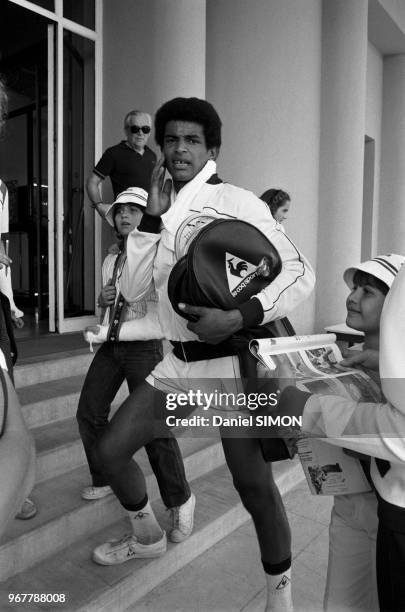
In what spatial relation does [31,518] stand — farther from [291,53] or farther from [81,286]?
[291,53]

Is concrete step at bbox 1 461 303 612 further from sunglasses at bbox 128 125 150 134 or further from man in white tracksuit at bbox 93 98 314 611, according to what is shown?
sunglasses at bbox 128 125 150 134

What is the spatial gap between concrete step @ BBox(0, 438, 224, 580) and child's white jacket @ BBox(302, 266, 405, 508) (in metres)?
1.57

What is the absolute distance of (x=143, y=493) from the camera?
2.33 m

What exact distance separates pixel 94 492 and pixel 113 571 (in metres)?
0.45

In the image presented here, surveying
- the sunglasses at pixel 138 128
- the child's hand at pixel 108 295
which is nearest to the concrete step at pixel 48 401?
the child's hand at pixel 108 295

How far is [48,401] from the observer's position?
3320 millimetres

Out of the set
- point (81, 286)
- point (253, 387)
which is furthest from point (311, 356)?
point (81, 286)

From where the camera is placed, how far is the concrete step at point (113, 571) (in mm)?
2160

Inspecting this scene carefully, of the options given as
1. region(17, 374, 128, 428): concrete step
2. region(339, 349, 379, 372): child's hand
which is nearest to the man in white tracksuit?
region(339, 349, 379, 372): child's hand

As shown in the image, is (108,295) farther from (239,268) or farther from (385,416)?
(385,416)

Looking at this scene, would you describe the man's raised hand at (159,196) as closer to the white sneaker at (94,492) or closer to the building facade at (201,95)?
the white sneaker at (94,492)

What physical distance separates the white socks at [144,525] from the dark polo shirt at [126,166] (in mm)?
2949

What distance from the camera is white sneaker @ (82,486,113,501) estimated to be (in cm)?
266

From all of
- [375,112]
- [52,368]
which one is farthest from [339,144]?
[52,368]
